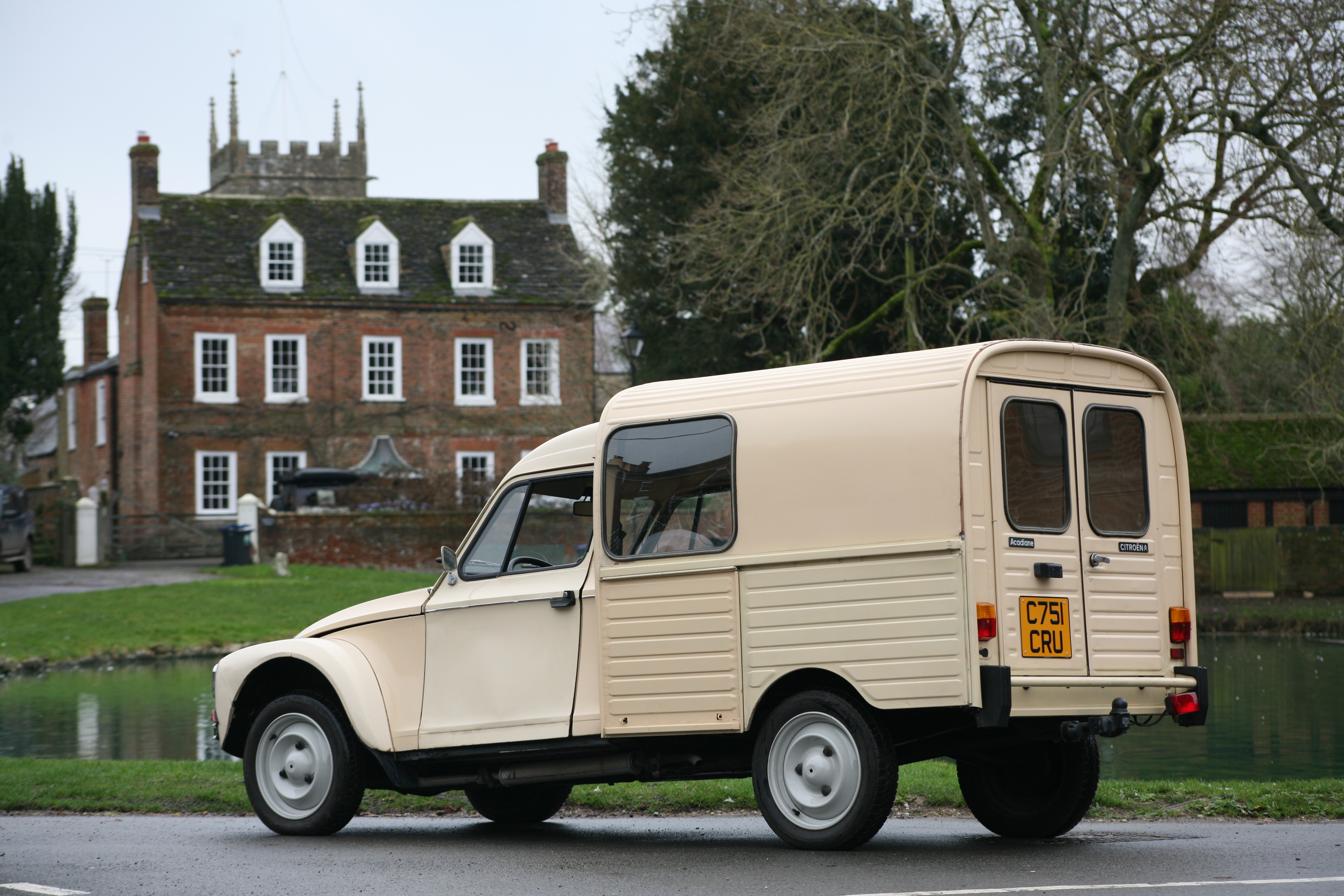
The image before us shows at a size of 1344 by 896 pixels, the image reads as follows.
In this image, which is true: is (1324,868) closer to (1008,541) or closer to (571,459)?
(1008,541)

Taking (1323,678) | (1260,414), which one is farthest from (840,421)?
(1260,414)

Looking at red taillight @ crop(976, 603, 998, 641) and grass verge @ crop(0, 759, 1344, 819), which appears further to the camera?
grass verge @ crop(0, 759, 1344, 819)

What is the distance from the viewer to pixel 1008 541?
7.50 metres

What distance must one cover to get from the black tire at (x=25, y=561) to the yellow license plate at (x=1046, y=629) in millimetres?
34270

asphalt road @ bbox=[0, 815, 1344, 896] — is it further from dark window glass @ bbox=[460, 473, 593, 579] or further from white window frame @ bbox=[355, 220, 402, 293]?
white window frame @ bbox=[355, 220, 402, 293]

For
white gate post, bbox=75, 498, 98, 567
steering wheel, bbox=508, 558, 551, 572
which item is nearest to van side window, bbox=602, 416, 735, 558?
steering wheel, bbox=508, 558, 551, 572

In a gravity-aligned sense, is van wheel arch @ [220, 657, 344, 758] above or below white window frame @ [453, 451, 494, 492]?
below

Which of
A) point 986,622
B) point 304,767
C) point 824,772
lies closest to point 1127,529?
point 986,622

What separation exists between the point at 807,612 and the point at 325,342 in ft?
138

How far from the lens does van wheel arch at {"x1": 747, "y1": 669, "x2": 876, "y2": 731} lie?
7.74 metres

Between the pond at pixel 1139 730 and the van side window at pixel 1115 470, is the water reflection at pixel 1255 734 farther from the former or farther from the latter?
the van side window at pixel 1115 470

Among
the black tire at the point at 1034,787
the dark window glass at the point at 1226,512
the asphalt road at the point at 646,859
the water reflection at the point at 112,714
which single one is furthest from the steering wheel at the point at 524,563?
the dark window glass at the point at 1226,512

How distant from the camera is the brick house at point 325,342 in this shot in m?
A: 46.4

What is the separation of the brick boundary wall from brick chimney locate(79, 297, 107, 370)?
754 inches
